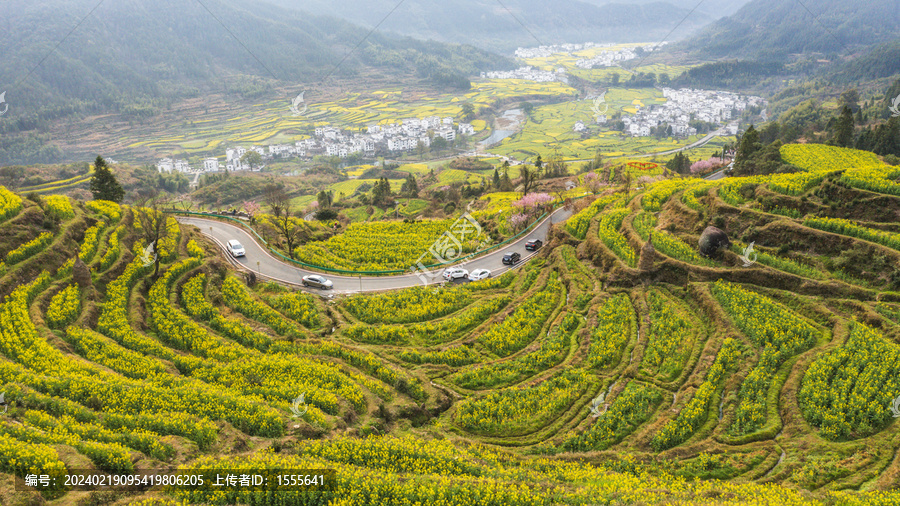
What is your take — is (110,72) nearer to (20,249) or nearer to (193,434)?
(20,249)

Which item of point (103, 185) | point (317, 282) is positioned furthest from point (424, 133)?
point (317, 282)

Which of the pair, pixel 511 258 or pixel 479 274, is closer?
pixel 479 274

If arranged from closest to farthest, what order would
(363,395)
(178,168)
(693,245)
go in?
(363,395), (693,245), (178,168)

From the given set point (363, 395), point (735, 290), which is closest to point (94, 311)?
point (363, 395)

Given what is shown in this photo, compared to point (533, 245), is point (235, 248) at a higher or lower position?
higher

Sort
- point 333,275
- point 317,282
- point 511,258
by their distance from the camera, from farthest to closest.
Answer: point 511,258 → point 333,275 → point 317,282

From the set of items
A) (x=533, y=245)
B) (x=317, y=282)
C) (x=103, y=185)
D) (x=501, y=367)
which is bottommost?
(x=501, y=367)

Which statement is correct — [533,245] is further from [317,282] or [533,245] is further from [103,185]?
[103,185]

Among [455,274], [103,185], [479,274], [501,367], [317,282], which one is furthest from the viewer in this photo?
[103,185]

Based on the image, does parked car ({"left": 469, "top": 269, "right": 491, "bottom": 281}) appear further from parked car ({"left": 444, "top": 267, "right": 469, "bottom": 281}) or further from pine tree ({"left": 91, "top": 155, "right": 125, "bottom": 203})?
pine tree ({"left": 91, "top": 155, "right": 125, "bottom": 203})
